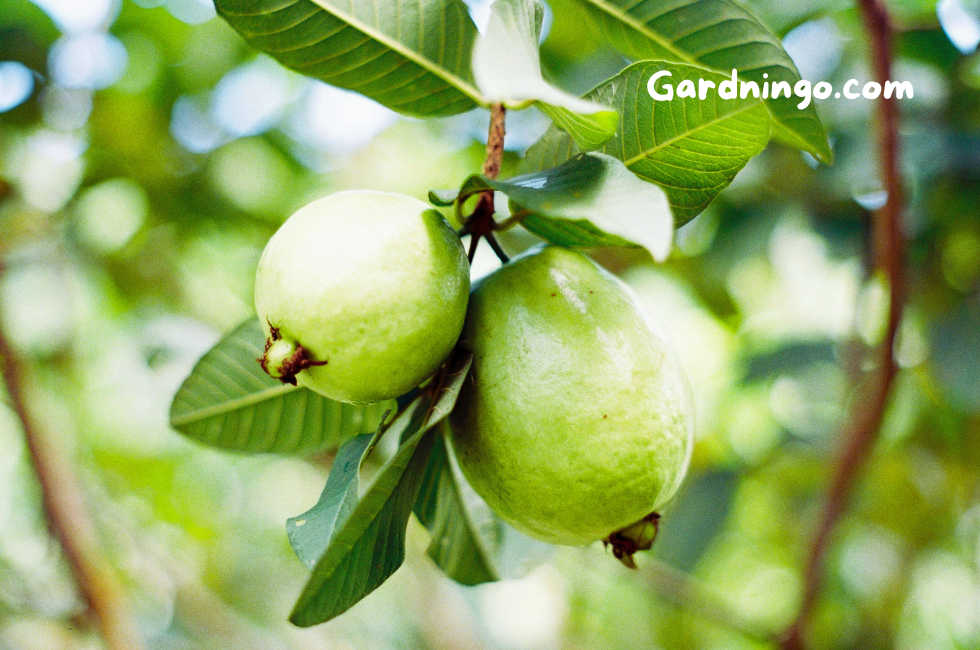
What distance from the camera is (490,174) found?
2.85 feet

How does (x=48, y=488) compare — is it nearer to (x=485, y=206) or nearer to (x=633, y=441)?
(x=485, y=206)

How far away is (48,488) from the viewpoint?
1665 millimetres

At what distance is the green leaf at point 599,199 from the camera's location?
548 mm

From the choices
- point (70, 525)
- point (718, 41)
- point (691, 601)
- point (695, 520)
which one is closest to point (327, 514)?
point (718, 41)

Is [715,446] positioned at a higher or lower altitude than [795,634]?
lower

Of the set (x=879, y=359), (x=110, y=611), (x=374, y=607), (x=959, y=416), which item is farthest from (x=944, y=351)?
(x=374, y=607)

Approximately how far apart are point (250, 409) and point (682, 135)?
0.71 meters

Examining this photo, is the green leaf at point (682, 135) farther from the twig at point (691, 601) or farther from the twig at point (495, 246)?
the twig at point (691, 601)

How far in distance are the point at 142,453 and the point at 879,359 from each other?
2843 mm

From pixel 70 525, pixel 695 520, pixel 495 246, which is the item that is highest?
pixel 495 246

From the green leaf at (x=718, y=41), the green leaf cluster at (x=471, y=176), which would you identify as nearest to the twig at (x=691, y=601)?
the green leaf cluster at (x=471, y=176)

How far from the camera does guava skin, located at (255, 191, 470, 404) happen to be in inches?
26.3

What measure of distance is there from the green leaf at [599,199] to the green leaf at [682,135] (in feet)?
0.32

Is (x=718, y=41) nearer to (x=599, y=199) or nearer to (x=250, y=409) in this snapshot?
(x=599, y=199)
